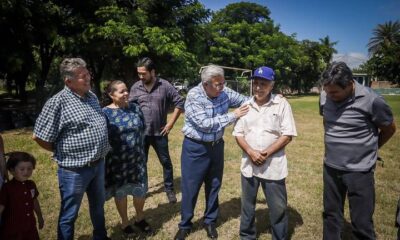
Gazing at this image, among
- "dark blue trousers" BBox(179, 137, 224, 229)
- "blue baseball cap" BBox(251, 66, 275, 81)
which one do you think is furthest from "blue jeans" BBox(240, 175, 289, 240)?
"blue baseball cap" BBox(251, 66, 275, 81)

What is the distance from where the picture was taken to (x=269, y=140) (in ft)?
11.4

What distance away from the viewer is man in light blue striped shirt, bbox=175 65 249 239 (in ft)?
11.8

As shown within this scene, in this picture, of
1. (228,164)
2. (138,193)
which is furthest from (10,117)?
(138,193)

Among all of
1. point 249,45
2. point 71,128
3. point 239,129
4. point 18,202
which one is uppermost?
point 249,45

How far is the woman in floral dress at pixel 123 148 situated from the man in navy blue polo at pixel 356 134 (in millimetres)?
2219

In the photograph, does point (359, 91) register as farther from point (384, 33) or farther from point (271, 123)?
point (384, 33)

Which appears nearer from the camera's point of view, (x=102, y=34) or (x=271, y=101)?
(x=271, y=101)

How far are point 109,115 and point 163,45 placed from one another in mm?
14312

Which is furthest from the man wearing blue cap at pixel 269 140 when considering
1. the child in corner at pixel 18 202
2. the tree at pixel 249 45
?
the tree at pixel 249 45

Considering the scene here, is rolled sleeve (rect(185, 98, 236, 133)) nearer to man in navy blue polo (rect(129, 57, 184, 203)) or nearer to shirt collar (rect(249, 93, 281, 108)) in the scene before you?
shirt collar (rect(249, 93, 281, 108))

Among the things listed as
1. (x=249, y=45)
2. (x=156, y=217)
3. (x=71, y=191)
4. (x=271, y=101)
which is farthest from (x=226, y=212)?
(x=249, y=45)

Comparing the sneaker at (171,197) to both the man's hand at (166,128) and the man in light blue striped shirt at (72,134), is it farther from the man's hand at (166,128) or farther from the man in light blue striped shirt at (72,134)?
the man in light blue striped shirt at (72,134)

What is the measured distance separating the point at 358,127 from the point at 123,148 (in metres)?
2.60

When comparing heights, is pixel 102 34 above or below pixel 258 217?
above
